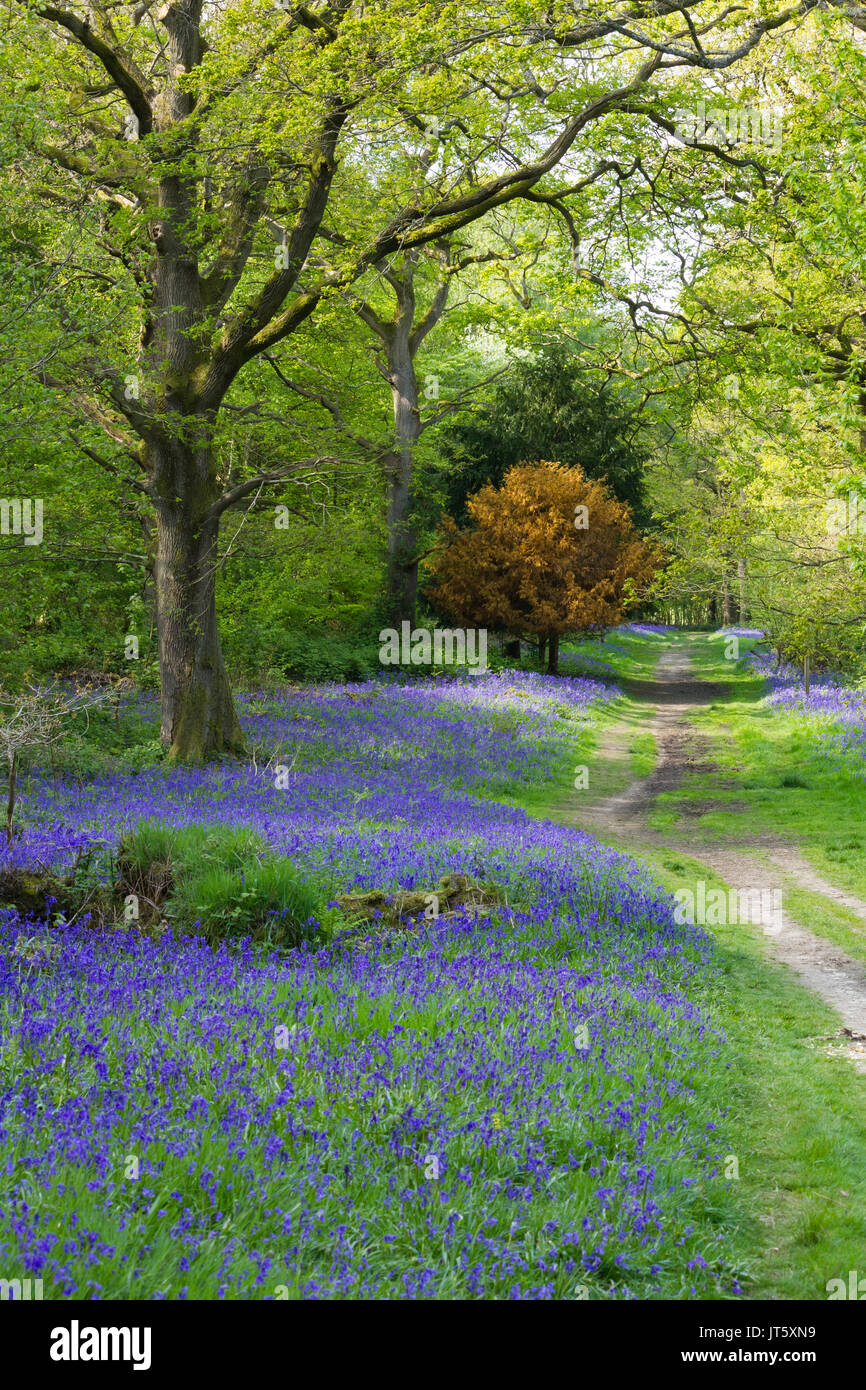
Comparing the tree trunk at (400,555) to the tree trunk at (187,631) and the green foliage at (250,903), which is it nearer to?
the tree trunk at (187,631)

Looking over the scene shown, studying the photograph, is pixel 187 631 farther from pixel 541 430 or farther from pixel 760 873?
pixel 541 430

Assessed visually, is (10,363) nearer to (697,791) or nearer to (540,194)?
(540,194)

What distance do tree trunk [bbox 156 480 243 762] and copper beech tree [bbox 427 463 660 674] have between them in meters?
16.8

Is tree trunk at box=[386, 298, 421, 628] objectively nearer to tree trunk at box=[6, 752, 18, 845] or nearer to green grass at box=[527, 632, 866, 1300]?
green grass at box=[527, 632, 866, 1300]

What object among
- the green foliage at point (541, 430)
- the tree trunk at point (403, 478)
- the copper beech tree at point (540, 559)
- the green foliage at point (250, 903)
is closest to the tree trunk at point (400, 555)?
the tree trunk at point (403, 478)

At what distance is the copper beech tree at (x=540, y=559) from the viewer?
104ft

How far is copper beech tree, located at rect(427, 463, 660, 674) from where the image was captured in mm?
31750

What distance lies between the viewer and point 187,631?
16.1 meters

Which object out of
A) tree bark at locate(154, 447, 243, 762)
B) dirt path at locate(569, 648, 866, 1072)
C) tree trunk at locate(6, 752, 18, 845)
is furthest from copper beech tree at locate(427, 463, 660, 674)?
tree trunk at locate(6, 752, 18, 845)

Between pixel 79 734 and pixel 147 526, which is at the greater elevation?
pixel 147 526

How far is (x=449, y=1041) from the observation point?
5.96 metres
